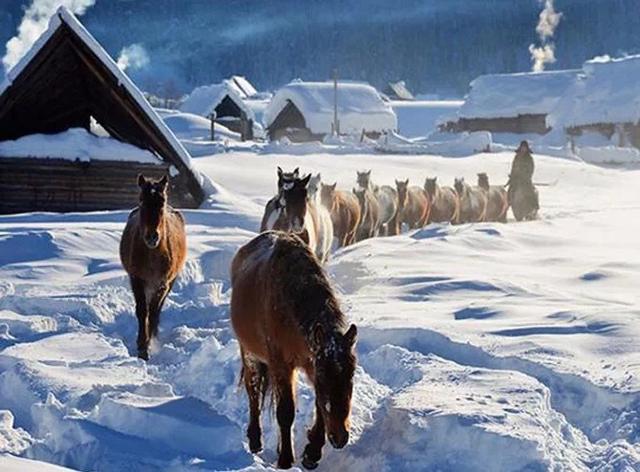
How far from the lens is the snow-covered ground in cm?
620

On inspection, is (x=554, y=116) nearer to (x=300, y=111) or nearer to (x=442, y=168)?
(x=300, y=111)

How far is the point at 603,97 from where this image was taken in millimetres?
65375

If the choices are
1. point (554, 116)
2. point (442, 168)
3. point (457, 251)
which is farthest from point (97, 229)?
point (554, 116)

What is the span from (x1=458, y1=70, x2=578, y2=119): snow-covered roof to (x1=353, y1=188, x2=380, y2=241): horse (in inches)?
2199

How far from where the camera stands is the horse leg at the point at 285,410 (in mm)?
6223

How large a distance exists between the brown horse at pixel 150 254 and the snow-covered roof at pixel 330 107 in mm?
55773

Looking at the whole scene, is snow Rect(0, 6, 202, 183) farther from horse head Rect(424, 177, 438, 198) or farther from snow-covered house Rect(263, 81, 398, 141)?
snow-covered house Rect(263, 81, 398, 141)

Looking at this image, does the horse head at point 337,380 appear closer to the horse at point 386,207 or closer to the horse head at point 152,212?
the horse head at point 152,212

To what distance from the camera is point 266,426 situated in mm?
7242

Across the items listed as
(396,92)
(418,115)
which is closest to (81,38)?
(418,115)

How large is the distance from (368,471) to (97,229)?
10438 millimetres

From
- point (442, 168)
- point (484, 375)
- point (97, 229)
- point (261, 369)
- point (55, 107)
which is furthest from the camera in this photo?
point (442, 168)

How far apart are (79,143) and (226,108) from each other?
5384 cm

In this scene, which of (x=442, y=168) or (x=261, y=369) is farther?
(x=442, y=168)
